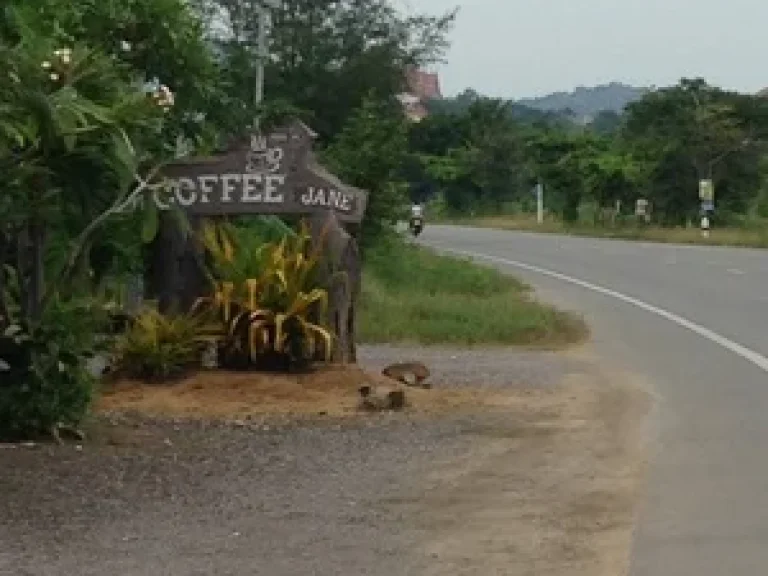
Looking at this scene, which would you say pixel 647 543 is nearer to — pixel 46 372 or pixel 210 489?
pixel 210 489

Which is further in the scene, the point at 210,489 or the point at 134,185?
the point at 134,185

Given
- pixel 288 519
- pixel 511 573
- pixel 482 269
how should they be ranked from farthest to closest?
pixel 482 269 → pixel 288 519 → pixel 511 573

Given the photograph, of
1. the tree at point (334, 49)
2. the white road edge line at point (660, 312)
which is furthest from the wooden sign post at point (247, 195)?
the tree at point (334, 49)

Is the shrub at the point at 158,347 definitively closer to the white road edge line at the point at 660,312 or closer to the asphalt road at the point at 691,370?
the asphalt road at the point at 691,370

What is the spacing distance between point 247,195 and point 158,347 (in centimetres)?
150

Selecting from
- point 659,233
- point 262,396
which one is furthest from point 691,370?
point 659,233

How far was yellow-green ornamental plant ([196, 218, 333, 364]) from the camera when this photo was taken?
13.0m

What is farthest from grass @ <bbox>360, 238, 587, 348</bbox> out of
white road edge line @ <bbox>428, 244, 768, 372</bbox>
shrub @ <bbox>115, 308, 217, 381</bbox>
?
shrub @ <bbox>115, 308, 217, 381</bbox>

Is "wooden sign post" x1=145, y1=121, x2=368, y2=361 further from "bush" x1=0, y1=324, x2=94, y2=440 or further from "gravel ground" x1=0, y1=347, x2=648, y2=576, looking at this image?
"bush" x1=0, y1=324, x2=94, y2=440

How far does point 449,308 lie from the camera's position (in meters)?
20.7

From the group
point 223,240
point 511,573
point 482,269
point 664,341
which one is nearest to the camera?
point 511,573

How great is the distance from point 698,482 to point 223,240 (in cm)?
532

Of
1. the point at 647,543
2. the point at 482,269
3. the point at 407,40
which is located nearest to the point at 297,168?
the point at 647,543

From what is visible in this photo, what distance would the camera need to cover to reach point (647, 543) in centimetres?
769
